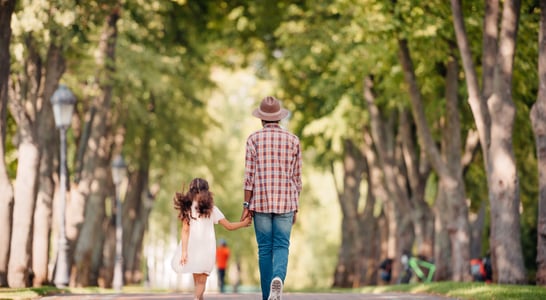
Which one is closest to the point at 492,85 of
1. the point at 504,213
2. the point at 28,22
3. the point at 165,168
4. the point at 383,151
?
the point at 504,213

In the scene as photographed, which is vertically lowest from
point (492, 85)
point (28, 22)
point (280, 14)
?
point (492, 85)

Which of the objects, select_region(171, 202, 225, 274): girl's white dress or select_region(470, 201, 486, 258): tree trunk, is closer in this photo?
select_region(171, 202, 225, 274): girl's white dress

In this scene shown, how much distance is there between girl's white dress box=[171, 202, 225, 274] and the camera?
478 inches

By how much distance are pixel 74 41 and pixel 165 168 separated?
1692 cm

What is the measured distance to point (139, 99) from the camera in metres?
35.4

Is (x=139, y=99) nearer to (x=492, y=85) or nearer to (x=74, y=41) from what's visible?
(x=74, y=41)

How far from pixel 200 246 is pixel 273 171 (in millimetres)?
1225

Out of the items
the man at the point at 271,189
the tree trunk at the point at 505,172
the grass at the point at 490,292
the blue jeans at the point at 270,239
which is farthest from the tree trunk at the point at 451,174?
the blue jeans at the point at 270,239

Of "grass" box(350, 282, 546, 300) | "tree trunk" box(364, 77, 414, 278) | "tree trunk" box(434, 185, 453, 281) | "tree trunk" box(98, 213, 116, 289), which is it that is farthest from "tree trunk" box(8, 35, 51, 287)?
"tree trunk" box(98, 213, 116, 289)

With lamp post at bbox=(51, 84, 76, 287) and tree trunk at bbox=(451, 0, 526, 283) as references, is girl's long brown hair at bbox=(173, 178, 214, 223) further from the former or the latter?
lamp post at bbox=(51, 84, 76, 287)

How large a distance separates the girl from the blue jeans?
591 mm

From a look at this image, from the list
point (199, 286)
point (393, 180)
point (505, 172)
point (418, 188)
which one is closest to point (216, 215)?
point (199, 286)

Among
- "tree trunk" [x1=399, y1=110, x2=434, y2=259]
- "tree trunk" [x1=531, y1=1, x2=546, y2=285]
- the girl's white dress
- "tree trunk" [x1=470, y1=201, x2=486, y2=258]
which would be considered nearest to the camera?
the girl's white dress

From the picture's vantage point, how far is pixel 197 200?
39.7ft
